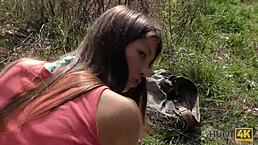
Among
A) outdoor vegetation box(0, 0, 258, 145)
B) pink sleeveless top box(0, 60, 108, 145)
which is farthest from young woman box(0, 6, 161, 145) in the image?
outdoor vegetation box(0, 0, 258, 145)

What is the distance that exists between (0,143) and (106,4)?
3147mm

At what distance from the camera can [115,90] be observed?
198cm

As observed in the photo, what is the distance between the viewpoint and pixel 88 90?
1877mm

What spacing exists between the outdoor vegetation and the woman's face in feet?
6.66

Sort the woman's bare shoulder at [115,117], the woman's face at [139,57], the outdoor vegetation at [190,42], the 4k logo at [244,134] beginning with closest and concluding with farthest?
the woman's bare shoulder at [115,117] → the woman's face at [139,57] → the 4k logo at [244,134] → the outdoor vegetation at [190,42]

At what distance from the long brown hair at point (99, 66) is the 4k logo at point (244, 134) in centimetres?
229

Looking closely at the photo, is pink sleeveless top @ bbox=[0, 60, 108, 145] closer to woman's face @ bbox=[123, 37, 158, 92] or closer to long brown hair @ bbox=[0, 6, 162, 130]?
long brown hair @ bbox=[0, 6, 162, 130]

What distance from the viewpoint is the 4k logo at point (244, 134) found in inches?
163

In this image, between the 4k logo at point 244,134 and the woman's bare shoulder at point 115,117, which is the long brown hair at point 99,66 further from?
the 4k logo at point 244,134

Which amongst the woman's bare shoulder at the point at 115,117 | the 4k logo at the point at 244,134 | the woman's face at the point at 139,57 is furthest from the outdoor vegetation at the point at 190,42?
the woman's bare shoulder at the point at 115,117

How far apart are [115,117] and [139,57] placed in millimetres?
240

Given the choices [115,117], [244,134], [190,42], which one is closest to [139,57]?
[115,117]

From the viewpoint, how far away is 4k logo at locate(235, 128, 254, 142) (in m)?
4.14

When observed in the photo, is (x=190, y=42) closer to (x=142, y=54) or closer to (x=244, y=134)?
(x=244, y=134)
